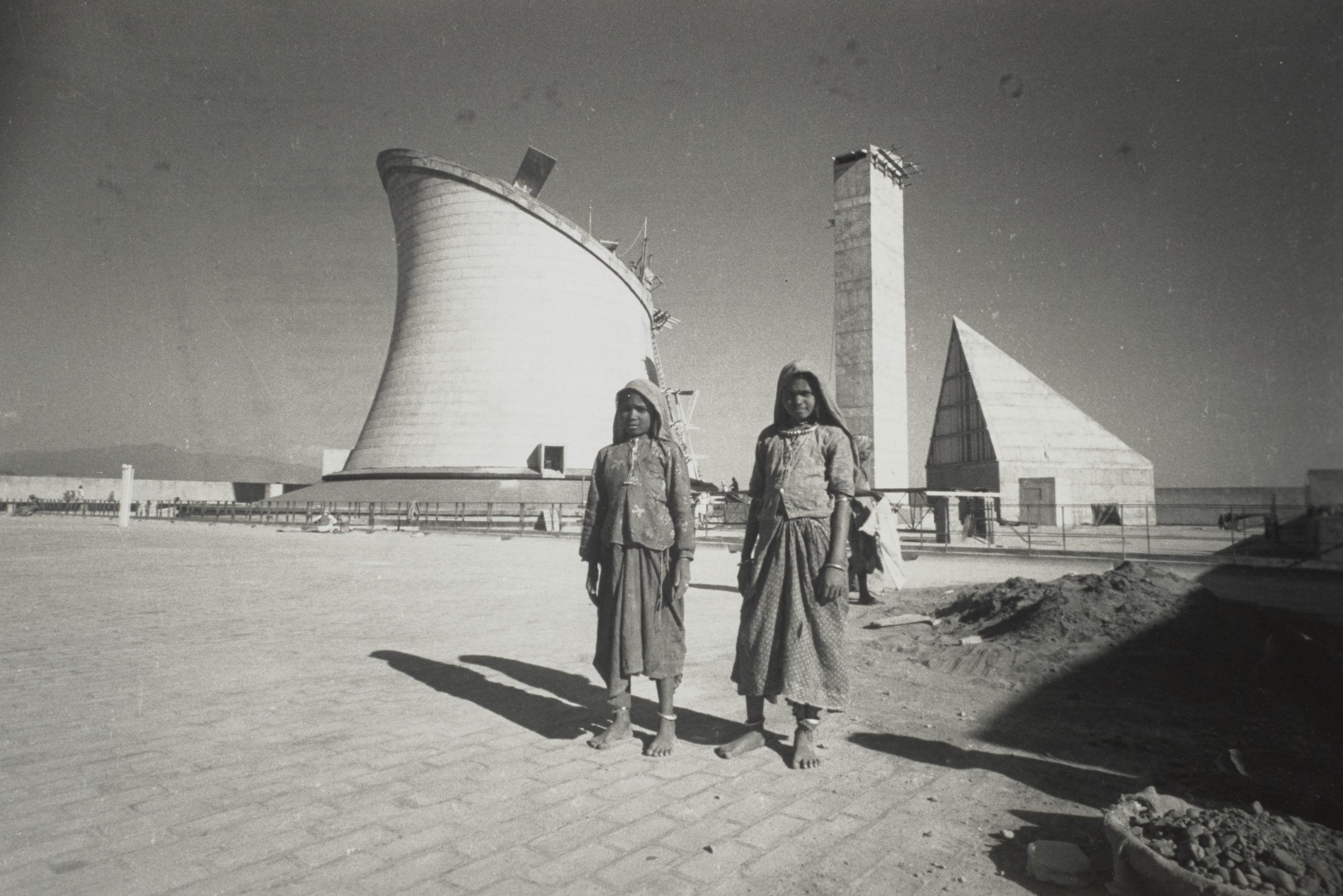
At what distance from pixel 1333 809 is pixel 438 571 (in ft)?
Result: 29.9

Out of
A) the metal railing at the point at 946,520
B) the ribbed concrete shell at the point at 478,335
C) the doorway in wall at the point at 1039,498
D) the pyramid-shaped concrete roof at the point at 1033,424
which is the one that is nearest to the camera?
the metal railing at the point at 946,520

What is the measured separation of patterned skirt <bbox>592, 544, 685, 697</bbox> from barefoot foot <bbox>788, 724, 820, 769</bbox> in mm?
537

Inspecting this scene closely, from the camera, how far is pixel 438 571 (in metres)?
9.62

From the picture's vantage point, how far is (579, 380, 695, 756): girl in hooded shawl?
2.97 m

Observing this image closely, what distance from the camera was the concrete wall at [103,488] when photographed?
122 ft

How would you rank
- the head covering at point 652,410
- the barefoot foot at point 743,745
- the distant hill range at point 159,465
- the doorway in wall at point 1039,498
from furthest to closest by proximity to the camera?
the distant hill range at point 159,465 → the doorway in wall at point 1039,498 → the head covering at point 652,410 → the barefoot foot at point 743,745

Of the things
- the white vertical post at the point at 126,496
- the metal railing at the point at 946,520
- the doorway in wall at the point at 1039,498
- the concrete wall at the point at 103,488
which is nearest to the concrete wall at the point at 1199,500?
→ the metal railing at the point at 946,520

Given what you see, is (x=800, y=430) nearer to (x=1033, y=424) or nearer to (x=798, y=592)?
(x=798, y=592)

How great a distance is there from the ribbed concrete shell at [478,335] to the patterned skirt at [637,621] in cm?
2208

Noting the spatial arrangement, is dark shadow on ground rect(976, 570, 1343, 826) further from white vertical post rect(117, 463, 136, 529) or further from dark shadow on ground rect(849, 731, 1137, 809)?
white vertical post rect(117, 463, 136, 529)

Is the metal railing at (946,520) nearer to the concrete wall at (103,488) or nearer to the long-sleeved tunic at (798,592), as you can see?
the concrete wall at (103,488)


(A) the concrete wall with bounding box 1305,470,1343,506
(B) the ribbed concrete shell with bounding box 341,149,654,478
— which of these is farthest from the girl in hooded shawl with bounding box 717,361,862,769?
(B) the ribbed concrete shell with bounding box 341,149,654,478

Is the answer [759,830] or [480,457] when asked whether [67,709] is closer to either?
[759,830]

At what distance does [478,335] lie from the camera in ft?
78.6
